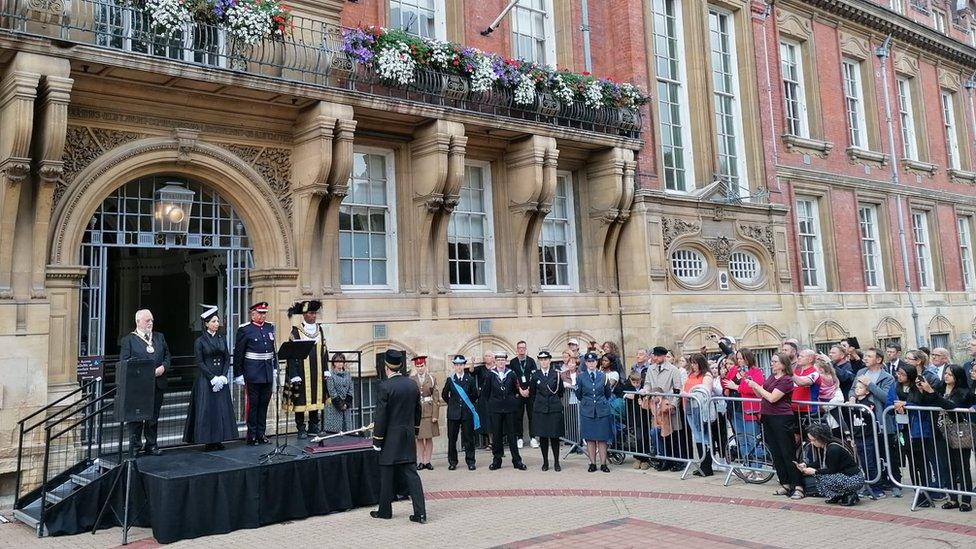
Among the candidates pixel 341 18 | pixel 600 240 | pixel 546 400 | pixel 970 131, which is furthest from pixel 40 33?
pixel 970 131

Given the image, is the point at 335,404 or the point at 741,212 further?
the point at 741,212

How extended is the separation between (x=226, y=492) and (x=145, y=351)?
2.23 m

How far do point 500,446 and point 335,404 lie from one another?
268cm

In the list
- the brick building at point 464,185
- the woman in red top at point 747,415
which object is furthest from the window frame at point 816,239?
the woman in red top at point 747,415

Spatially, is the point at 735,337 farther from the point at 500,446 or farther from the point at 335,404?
the point at 335,404

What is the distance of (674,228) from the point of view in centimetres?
1695

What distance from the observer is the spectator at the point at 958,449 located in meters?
8.63

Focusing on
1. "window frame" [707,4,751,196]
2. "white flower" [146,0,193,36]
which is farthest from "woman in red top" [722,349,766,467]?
"white flower" [146,0,193,36]

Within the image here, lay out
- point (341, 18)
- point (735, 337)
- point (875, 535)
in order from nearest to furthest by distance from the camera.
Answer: point (875, 535), point (341, 18), point (735, 337)

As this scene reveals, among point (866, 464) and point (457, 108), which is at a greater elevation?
point (457, 108)

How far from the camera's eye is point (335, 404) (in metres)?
11.3

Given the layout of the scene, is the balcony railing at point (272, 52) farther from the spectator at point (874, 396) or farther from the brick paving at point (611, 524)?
the spectator at point (874, 396)

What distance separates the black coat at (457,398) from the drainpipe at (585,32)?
782cm

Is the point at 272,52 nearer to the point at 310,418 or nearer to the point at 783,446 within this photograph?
the point at 310,418
